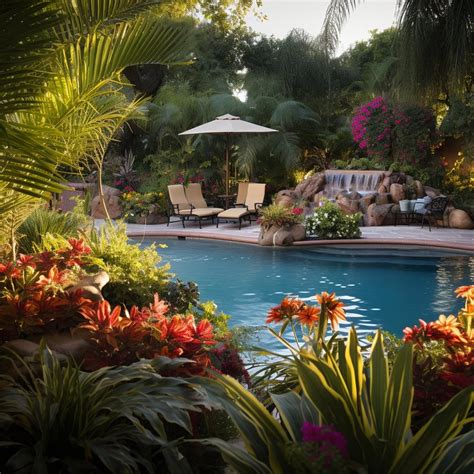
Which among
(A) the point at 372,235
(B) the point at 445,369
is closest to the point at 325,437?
(B) the point at 445,369

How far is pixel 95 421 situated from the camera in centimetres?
224

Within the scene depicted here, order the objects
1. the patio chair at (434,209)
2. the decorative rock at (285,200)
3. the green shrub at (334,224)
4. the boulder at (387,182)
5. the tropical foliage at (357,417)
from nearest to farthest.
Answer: the tropical foliage at (357,417) < the green shrub at (334,224) < the patio chair at (434,209) < the boulder at (387,182) < the decorative rock at (285,200)

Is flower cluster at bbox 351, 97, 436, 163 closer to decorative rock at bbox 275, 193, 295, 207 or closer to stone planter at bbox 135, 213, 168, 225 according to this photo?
decorative rock at bbox 275, 193, 295, 207

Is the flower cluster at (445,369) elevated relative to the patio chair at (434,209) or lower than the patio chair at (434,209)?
lower

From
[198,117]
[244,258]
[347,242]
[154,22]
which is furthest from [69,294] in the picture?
[198,117]

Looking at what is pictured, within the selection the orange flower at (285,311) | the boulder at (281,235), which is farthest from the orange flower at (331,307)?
the boulder at (281,235)

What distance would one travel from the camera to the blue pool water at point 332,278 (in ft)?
24.9

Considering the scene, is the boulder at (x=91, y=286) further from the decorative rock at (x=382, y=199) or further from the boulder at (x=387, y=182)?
the boulder at (x=387, y=182)

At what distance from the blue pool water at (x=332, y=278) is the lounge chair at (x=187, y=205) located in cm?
198

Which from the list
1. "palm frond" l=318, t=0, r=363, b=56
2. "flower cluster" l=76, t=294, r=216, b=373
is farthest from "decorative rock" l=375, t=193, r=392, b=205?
"flower cluster" l=76, t=294, r=216, b=373

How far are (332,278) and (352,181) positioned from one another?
6828 millimetres

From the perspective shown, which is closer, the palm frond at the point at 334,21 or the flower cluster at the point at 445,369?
the flower cluster at the point at 445,369

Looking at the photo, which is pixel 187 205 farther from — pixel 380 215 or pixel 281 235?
pixel 380 215

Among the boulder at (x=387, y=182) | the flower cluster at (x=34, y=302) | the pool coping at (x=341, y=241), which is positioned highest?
the boulder at (x=387, y=182)
